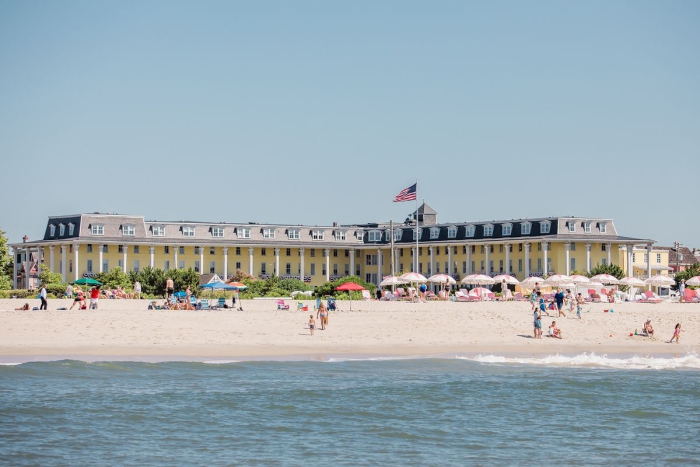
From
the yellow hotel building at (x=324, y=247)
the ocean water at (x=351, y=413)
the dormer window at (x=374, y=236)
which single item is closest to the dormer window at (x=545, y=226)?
→ the yellow hotel building at (x=324, y=247)

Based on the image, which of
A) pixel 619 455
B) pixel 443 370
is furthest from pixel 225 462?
pixel 443 370

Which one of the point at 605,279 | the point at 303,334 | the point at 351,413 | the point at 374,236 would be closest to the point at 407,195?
the point at 605,279

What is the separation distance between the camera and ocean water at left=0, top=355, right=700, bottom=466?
21203mm

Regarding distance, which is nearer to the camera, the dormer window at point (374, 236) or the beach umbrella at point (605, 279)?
the beach umbrella at point (605, 279)

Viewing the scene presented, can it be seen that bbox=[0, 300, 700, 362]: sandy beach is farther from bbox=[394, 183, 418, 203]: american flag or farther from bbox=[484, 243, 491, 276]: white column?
bbox=[484, 243, 491, 276]: white column

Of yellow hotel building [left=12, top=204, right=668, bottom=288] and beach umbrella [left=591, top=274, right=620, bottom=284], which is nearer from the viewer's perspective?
beach umbrella [left=591, top=274, right=620, bottom=284]

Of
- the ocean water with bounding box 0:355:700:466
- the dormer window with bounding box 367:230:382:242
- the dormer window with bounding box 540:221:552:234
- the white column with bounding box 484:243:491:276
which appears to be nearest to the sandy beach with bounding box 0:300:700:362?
the ocean water with bounding box 0:355:700:466

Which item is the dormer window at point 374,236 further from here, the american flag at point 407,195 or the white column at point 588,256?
the american flag at point 407,195

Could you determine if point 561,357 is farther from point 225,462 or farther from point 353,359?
point 225,462

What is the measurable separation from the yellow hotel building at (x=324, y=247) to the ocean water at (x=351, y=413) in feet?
178

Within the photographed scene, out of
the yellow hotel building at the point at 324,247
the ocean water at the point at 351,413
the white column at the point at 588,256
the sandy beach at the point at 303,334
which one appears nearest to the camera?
the ocean water at the point at 351,413

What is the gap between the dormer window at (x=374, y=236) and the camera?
104m

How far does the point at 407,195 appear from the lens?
69438 millimetres

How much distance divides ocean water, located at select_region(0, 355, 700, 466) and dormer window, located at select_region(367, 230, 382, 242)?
68306 mm
